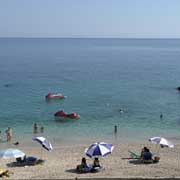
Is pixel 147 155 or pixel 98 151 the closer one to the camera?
pixel 98 151

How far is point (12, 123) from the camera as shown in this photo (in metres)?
38.1

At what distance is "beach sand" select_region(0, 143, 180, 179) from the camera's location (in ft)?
63.4

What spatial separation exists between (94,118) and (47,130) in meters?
6.91

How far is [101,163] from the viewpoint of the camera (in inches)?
891

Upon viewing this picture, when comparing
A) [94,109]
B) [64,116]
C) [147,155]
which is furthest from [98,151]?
[94,109]

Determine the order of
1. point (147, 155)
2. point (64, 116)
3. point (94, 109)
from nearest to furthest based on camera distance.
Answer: point (147, 155) → point (64, 116) → point (94, 109)

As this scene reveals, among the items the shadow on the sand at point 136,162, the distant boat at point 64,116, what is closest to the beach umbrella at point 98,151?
the shadow on the sand at point 136,162

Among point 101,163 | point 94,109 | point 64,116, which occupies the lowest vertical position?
point 101,163

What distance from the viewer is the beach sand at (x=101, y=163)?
1931 centimetres

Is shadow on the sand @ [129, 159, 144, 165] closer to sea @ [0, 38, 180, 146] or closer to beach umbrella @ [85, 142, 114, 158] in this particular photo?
beach umbrella @ [85, 142, 114, 158]

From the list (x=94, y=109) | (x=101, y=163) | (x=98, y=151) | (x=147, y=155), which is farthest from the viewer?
(x=94, y=109)

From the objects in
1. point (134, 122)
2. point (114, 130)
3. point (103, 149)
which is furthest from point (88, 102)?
point (103, 149)

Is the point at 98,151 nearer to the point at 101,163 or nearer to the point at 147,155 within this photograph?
the point at 101,163

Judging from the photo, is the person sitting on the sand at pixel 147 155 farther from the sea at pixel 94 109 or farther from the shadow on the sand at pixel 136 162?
the sea at pixel 94 109
